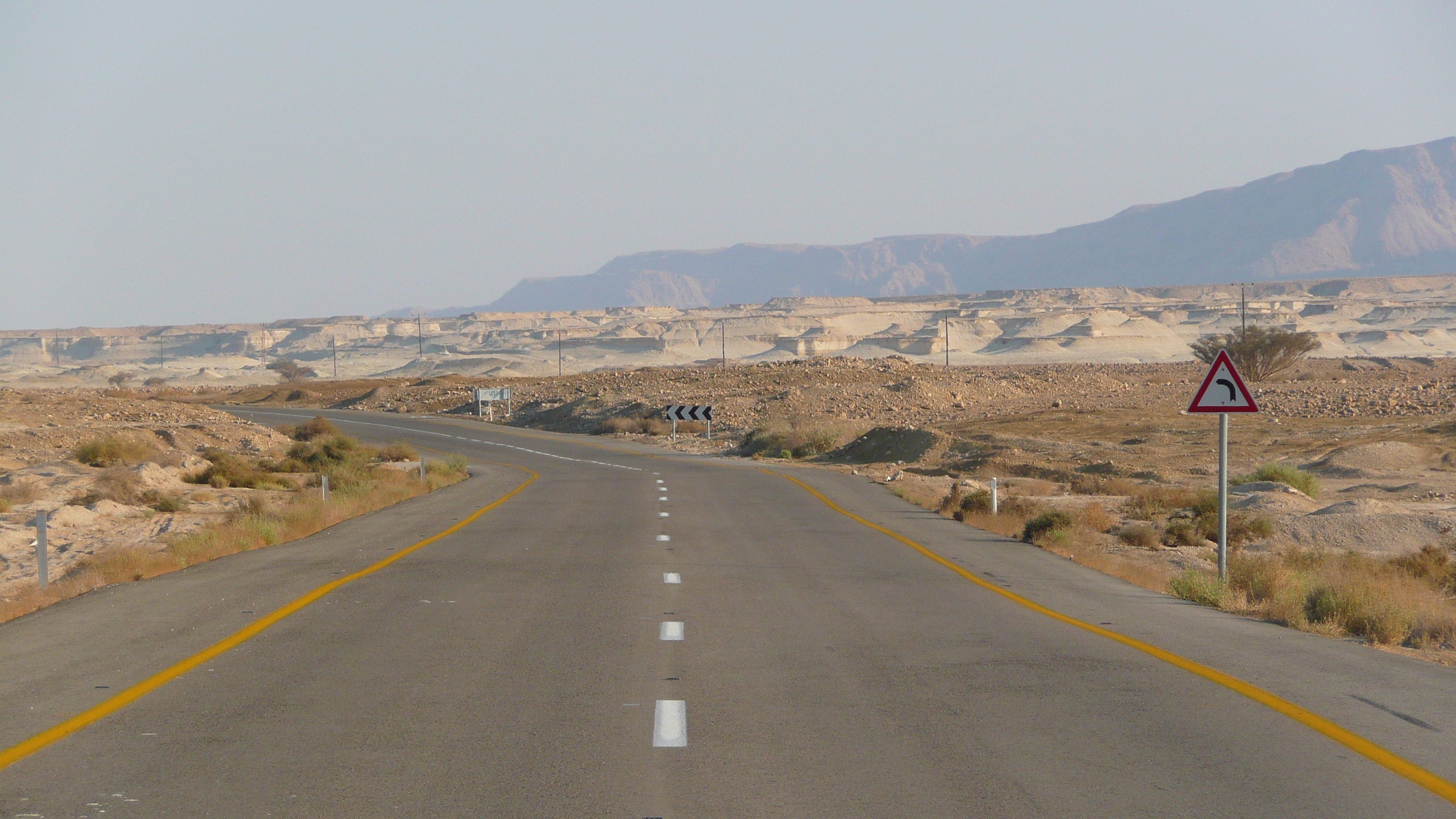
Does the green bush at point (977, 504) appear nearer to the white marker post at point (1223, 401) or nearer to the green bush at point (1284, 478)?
the white marker post at point (1223, 401)

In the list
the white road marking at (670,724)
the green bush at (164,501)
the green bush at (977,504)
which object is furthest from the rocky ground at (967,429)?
the white road marking at (670,724)

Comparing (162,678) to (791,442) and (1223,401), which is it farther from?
(791,442)

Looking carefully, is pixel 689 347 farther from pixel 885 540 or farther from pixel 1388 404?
pixel 885 540

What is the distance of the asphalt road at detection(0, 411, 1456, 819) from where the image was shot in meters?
→ 5.93

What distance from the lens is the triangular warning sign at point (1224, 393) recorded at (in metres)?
14.1

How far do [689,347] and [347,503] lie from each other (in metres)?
166

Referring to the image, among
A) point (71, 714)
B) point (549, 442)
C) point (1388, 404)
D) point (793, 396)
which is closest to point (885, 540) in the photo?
point (71, 714)

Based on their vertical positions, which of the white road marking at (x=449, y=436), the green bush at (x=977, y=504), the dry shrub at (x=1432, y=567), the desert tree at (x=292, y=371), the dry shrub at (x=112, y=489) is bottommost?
the desert tree at (x=292, y=371)

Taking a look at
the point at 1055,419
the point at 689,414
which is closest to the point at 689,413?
the point at 689,414

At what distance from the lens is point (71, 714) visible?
7477mm

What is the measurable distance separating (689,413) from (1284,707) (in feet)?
176

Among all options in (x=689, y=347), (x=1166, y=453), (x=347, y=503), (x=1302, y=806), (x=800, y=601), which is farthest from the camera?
(x=689, y=347)

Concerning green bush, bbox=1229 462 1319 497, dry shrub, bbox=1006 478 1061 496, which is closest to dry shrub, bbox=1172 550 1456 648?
dry shrub, bbox=1006 478 1061 496

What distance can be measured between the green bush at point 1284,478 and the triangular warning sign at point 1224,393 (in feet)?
67.2
